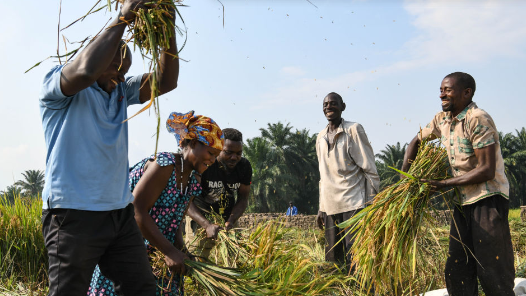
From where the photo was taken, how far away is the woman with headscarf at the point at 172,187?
8.77 ft

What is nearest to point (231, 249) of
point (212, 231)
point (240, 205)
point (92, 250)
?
point (212, 231)

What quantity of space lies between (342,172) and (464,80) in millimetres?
1699

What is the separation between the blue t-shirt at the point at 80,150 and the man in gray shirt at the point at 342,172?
9.88 ft

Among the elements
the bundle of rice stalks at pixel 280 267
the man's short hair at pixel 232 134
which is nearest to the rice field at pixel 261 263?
the bundle of rice stalks at pixel 280 267

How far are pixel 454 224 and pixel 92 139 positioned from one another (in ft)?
9.34

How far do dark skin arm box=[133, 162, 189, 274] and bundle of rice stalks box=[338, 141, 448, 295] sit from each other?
1427 mm

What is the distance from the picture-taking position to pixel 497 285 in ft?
11.0

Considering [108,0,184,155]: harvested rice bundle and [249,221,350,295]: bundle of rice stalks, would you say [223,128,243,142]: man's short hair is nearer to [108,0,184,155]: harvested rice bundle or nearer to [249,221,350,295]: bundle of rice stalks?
[249,221,350,295]: bundle of rice stalks

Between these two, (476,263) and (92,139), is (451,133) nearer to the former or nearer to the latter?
(476,263)

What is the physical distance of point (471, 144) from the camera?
356 cm

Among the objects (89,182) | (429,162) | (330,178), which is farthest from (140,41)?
(330,178)

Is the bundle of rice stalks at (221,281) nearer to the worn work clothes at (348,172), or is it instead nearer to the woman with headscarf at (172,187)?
the woman with headscarf at (172,187)

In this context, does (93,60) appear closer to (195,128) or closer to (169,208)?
(195,128)

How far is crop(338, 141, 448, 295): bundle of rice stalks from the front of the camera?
11.2 feet
